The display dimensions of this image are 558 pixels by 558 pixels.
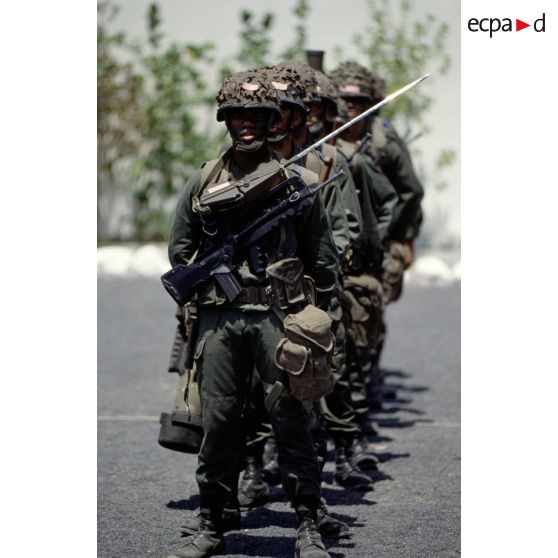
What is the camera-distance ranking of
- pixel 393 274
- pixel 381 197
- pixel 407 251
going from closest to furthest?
1. pixel 381 197
2. pixel 393 274
3. pixel 407 251

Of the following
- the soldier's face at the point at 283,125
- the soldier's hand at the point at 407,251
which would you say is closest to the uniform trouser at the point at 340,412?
the soldier's face at the point at 283,125

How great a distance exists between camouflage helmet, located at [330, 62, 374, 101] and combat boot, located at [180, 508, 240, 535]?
350 centimetres

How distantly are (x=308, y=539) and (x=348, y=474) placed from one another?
2001 mm

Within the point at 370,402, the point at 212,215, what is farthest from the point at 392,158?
the point at 212,215

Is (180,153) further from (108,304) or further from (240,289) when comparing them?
(240,289)

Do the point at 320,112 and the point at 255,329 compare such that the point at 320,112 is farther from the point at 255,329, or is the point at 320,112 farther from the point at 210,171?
the point at 255,329

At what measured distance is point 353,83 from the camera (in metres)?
10.2

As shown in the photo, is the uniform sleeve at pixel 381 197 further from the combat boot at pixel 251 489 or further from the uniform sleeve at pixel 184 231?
the uniform sleeve at pixel 184 231

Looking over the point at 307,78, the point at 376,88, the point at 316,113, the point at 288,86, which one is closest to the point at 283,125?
the point at 288,86

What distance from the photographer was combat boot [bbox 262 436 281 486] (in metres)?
8.76

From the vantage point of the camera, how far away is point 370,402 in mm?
11695

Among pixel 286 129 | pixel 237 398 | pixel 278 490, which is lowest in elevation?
pixel 278 490

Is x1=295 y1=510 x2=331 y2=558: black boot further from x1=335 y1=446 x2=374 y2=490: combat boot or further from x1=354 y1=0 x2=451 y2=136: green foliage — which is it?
x1=354 y1=0 x2=451 y2=136: green foliage
